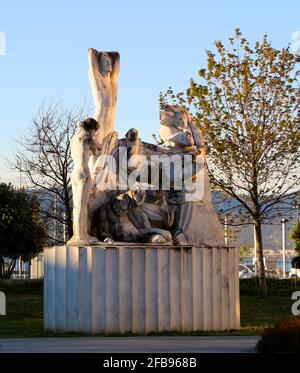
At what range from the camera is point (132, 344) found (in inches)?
573

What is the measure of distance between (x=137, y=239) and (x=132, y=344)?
363cm

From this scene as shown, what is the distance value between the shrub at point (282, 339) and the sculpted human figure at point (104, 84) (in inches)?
264

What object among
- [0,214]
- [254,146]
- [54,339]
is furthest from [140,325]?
[0,214]

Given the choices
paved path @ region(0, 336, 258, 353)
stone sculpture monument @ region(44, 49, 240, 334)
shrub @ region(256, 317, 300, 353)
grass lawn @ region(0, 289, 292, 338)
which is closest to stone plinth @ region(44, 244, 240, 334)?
stone sculpture monument @ region(44, 49, 240, 334)

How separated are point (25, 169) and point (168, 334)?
2588cm

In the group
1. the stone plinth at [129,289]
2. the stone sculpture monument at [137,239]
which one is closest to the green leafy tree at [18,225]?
the stone sculpture monument at [137,239]

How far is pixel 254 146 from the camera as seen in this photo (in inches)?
1260

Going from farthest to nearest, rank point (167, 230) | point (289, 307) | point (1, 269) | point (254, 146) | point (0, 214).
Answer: point (1, 269)
point (0, 214)
point (254, 146)
point (289, 307)
point (167, 230)

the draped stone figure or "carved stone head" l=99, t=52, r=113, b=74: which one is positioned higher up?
"carved stone head" l=99, t=52, r=113, b=74

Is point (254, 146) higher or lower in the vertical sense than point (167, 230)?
higher

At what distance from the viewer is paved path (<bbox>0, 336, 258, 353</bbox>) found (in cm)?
1349

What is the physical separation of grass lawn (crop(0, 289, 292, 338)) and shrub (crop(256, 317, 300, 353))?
4104 millimetres

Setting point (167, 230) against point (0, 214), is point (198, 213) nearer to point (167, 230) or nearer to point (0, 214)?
point (167, 230)

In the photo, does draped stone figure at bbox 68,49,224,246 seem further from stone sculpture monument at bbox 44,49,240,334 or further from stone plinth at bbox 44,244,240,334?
stone plinth at bbox 44,244,240,334
